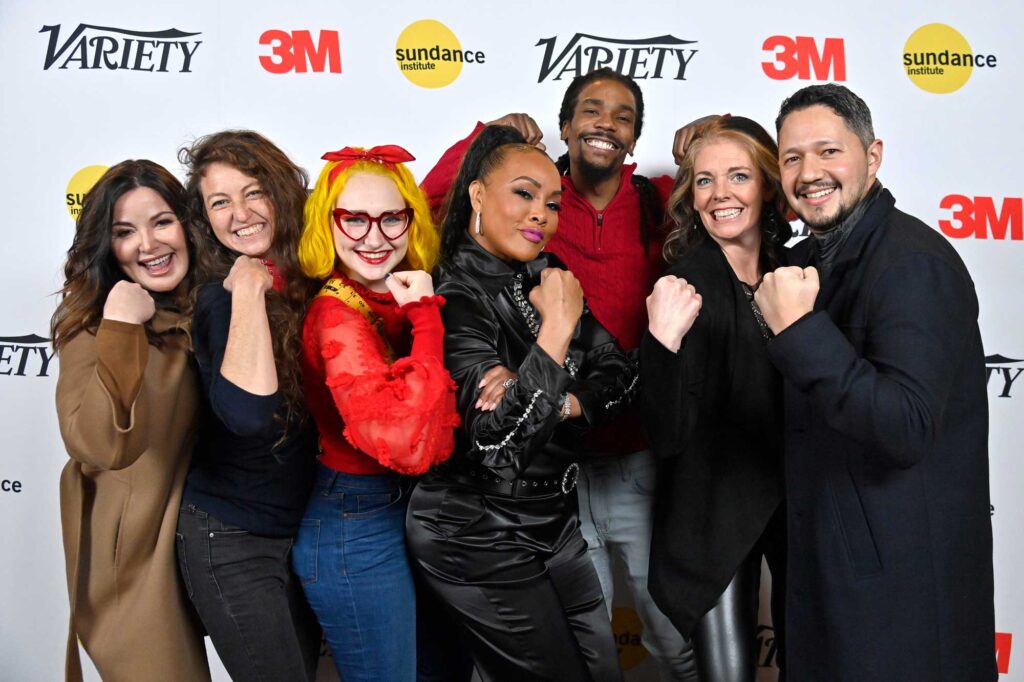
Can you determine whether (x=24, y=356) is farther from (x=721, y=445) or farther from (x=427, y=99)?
(x=721, y=445)

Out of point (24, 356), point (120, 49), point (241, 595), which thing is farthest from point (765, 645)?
point (120, 49)

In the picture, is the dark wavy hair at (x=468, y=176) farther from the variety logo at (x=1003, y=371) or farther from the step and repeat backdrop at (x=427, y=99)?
the variety logo at (x=1003, y=371)

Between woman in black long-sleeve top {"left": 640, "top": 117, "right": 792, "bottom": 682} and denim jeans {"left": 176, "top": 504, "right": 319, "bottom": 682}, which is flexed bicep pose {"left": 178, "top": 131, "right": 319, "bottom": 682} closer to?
denim jeans {"left": 176, "top": 504, "right": 319, "bottom": 682}

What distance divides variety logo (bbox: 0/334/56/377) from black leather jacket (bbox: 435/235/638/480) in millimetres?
1938

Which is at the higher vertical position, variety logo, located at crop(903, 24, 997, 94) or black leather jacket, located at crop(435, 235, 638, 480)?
variety logo, located at crop(903, 24, 997, 94)

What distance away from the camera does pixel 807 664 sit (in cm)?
178

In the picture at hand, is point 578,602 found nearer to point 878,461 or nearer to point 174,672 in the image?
point 878,461

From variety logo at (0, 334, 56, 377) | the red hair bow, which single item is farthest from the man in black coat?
variety logo at (0, 334, 56, 377)

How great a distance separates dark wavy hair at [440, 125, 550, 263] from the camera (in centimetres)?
207

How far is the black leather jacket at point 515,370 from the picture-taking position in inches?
69.0

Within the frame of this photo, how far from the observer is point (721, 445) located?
2.02 meters

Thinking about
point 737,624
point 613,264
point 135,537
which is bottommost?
point 737,624

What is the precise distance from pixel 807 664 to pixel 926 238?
905mm

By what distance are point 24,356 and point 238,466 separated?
177 cm
